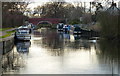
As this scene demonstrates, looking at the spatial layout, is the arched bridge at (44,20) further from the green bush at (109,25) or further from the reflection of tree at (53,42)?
the green bush at (109,25)

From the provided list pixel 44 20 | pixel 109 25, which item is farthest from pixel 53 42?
pixel 44 20

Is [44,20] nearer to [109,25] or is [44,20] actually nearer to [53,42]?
[53,42]

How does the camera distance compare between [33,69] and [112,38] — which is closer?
[33,69]

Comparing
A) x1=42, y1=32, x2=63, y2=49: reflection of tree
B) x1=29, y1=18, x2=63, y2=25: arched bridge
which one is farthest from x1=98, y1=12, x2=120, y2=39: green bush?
x1=29, y1=18, x2=63, y2=25: arched bridge

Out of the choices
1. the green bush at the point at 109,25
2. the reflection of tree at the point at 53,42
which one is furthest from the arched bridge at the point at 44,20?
the green bush at the point at 109,25

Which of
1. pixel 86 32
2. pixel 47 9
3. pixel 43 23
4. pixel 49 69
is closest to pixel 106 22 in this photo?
pixel 86 32

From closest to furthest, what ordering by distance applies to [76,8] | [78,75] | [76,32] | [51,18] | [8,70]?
[78,75], [8,70], [76,32], [76,8], [51,18]

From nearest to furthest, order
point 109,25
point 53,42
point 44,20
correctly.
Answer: point 53,42
point 109,25
point 44,20

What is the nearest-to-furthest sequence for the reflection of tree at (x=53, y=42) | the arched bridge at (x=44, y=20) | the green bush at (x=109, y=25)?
1. the reflection of tree at (x=53, y=42)
2. the green bush at (x=109, y=25)
3. the arched bridge at (x=44, y=20)

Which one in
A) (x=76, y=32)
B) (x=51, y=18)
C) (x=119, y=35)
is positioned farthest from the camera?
(x=51, y=18)

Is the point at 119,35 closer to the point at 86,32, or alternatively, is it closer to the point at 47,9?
the point at 86,32

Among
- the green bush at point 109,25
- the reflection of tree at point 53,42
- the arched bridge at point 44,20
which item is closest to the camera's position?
the reflection of tree at point 53,42

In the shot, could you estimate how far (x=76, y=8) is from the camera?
2906 inches

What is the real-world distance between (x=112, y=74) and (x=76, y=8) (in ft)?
211
